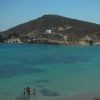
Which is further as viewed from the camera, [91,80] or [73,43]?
[73,43]

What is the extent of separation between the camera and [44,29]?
199 m

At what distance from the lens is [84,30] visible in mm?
187375

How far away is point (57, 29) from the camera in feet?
645

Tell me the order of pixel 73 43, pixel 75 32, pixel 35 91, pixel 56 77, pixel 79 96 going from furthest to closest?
pixel 75 32
pixel 73 43
pixel 56 77
pixel 35 91
pixel 79 96

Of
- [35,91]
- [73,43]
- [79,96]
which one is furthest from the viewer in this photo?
[73,43]

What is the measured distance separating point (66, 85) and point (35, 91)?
16.4ft

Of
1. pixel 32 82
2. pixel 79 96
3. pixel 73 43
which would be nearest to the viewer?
pixel 79 96

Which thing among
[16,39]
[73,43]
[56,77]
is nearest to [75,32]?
[73,43]

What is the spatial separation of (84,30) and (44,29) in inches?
909

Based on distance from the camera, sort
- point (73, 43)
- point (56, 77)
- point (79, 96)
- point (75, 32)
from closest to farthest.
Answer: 1. point (79, 96)
2. point (56, 77)
3. point (73, 43)
4. point (75, 32)

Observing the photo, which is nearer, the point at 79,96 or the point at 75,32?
the point at 79,96

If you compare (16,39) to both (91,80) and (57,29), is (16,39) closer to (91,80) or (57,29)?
(57,29)

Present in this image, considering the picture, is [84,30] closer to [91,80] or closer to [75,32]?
[75,32]

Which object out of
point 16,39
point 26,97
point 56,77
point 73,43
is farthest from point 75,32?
point 26,97
